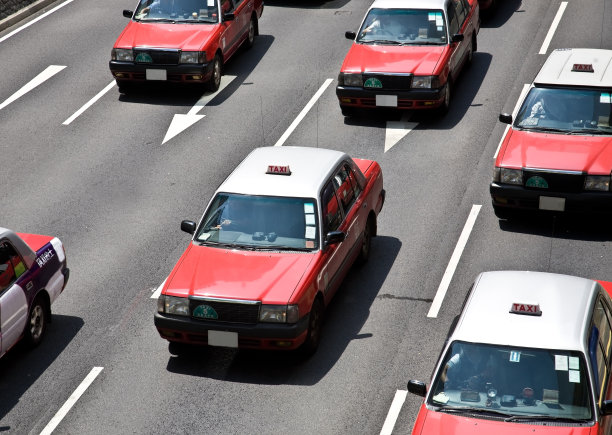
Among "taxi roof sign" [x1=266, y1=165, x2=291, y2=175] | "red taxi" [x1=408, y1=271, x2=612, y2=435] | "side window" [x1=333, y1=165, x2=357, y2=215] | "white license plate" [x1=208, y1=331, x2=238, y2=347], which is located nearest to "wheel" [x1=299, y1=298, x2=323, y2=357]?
"white license plate" [x1=208, y1=331, x2=238, y2=347]

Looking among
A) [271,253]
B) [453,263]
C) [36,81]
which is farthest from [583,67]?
[36,81]

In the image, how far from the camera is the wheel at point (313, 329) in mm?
11750

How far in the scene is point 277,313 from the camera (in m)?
11.4

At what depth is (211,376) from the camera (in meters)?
11.7

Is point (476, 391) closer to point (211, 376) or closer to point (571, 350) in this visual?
point (571, 350)

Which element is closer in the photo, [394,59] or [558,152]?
[558,152]

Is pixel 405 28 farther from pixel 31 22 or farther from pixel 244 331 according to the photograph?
pixel 244 331

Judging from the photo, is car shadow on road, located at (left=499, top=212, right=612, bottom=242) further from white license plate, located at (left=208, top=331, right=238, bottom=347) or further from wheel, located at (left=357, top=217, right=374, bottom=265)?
white license plate, located at (left=208, top=331, right=238, bottom=347)

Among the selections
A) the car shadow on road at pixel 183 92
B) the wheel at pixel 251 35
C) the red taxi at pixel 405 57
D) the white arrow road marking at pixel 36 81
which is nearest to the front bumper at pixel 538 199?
the red taxi at pixel 405 57

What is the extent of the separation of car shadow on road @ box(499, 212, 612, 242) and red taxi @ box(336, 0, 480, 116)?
141 inches

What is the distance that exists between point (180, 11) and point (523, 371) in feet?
41.9

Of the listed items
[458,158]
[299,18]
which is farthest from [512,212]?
[299,18]

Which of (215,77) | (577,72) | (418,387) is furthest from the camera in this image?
(215,77)

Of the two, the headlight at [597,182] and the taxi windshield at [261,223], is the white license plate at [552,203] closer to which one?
the headlight at [597,182]
